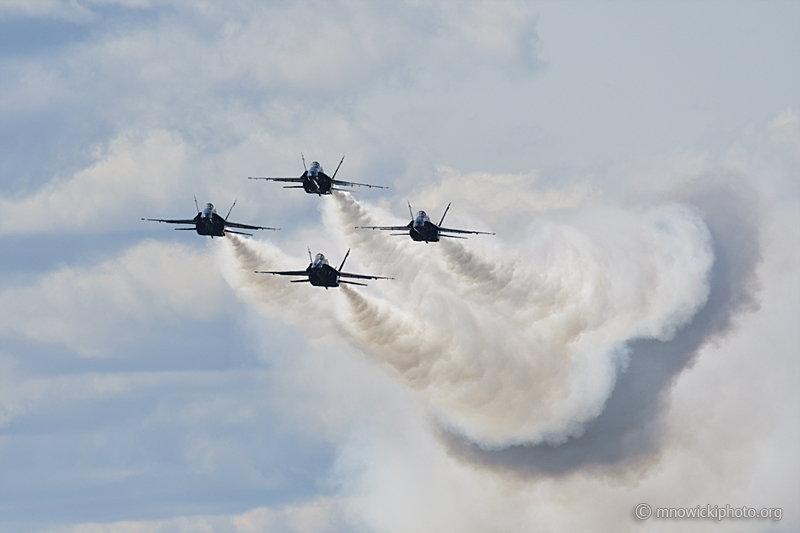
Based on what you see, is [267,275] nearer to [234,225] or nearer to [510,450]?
[234,225]

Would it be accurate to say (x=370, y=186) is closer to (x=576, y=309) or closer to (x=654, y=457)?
(x=576, y=309)

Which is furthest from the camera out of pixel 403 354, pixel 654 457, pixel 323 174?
pixel 654 457

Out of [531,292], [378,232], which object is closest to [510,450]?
[531,292]

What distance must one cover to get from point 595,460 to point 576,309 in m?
20.0

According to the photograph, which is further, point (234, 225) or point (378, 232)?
point (378, 232)

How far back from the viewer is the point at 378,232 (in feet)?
502

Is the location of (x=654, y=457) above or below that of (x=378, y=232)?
below

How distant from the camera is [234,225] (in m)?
141

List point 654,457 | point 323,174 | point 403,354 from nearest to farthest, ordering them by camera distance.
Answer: point 323,174 < point 403,354 < point 654,457

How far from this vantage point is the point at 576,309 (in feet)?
506

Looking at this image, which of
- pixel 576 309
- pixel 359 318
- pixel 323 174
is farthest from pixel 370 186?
pixel 576 309

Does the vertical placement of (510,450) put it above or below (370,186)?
below

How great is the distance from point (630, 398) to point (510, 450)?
53.5 feet

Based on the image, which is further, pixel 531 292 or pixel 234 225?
pixel 531 292
